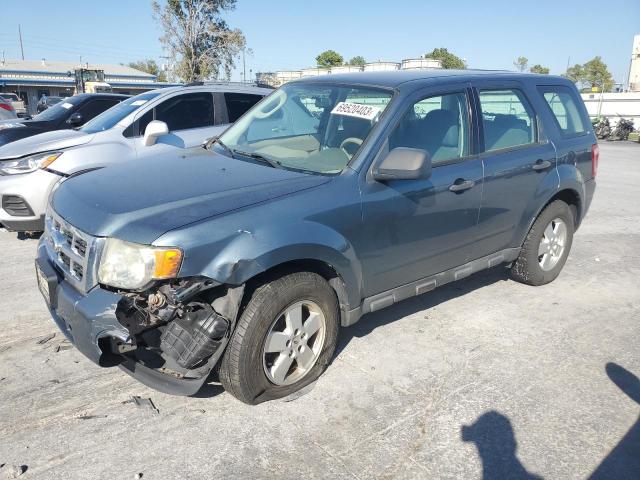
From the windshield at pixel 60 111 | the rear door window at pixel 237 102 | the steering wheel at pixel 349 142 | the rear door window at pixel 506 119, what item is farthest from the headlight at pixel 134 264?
the windshield at pixel 60 111

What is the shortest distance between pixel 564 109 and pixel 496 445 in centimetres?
359

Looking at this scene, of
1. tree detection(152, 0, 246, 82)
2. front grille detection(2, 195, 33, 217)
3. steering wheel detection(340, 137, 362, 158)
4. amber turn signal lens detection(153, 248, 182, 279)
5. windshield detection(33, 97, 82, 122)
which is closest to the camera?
amber turn signal lens detection(153, 248, 182, 279)

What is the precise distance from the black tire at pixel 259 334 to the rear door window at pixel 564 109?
3129mm

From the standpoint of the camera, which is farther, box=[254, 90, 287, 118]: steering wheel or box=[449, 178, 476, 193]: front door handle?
box=[254, 90, 287, 118]: steering wheel

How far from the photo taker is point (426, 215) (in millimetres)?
3795

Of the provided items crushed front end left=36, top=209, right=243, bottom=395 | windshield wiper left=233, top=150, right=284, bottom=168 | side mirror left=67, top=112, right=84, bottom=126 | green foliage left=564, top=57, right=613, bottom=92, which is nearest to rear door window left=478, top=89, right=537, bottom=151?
windshield wiper left=233, top=150, right=284, bottom=168

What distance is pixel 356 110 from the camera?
3.81 metres

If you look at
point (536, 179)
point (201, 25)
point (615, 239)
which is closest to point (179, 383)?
point (536, 179)

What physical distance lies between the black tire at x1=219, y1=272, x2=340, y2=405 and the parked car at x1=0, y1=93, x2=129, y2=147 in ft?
21.3

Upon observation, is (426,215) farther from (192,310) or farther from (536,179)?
(192,310)

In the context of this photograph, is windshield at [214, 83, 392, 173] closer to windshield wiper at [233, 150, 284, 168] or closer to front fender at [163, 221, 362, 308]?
windshield wiper at [233, 150, 284, 168]

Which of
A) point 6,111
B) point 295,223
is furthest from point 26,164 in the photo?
point 6,111

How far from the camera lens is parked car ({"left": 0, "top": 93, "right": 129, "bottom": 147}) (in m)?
8.48

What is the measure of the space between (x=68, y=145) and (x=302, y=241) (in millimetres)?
4572
